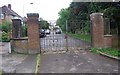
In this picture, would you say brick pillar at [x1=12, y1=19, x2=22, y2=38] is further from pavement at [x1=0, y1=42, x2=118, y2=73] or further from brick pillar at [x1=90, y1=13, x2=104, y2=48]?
pavement at [x1=0, y1=42, x2=118, y2=73]

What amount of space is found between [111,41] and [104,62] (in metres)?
5.95

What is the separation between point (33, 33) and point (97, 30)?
4.76 metres

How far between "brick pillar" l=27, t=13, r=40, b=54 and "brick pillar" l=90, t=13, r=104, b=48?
418cm

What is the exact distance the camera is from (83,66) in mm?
14773

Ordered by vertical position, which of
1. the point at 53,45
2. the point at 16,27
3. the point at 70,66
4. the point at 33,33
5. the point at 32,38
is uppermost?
the point at 16,27

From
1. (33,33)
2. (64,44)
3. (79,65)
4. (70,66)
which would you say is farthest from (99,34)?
(70,66)

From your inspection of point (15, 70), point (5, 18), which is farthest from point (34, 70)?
point (5, 18)

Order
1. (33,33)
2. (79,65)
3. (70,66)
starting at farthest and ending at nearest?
(33,33) → (79,65) → (70,66)

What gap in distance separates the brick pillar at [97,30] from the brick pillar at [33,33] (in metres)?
4.18

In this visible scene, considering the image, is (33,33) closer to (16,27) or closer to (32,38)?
(32,38)

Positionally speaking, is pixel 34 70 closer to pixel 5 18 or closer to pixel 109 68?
pixel 109 68

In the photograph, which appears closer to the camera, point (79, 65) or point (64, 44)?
point (79, 65)

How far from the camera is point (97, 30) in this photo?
851 inches

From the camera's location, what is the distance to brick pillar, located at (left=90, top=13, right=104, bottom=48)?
21.6 m
